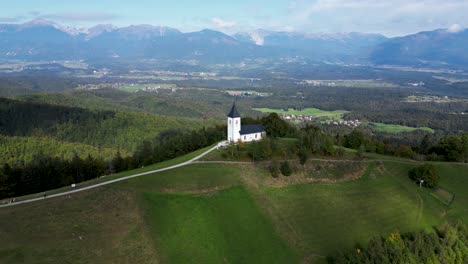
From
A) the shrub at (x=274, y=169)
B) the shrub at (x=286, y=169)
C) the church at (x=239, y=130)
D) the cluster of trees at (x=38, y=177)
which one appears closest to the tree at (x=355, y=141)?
the church at (x=239, y=130)

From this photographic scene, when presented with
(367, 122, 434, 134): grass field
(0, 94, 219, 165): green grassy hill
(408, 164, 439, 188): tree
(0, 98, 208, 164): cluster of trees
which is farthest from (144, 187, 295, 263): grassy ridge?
(367, 122, 434, 134): grass field

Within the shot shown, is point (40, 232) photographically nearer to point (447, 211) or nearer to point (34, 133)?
point (447, 211)

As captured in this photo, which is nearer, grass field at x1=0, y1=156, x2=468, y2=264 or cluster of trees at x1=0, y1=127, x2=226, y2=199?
grass field at x1=0, y1=156, x2=468, y2=264

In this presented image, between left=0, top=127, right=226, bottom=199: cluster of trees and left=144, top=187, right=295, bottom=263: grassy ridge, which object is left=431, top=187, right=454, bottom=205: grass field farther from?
left=0, top=127, right=226, bottom=199: cluster of trees

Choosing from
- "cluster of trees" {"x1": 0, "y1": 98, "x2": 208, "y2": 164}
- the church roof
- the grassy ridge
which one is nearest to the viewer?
the grassy ridge

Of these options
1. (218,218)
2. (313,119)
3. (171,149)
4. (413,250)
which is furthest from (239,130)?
(313,119)

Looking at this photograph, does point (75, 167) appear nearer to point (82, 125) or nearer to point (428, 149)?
point (428, 149)

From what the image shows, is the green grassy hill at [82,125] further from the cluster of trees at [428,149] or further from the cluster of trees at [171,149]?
the cluster of trees at [428,149]
